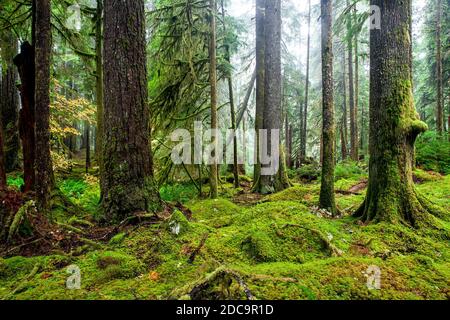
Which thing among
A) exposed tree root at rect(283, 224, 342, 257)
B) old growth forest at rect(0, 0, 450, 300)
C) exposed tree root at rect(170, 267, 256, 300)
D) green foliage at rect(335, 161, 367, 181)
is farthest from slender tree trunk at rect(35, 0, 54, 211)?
green foliage at rect(335, 161, 367, 181)

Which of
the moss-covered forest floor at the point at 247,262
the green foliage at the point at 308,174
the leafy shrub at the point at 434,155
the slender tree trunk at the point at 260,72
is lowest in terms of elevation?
the moss-covered forest floor at the point at 247,262

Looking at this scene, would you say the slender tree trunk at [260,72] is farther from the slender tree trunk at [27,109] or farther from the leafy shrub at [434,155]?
the leafy shrub at [434,155]

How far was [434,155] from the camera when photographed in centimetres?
1187

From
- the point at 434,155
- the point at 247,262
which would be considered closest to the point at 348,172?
the point at 434,155

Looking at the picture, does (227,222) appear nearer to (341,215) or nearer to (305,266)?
(305,266)

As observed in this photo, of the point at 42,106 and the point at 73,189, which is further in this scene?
the point at 73,189

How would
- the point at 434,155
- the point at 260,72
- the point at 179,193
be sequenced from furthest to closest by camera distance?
the point at 434,155 → the point at 260,72 → the point at 179,193

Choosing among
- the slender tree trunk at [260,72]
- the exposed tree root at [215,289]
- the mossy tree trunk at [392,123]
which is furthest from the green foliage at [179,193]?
the exposed tree root at [215,289]

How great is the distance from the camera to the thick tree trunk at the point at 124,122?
4160mm

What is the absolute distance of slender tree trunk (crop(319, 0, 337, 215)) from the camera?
484 centimetres

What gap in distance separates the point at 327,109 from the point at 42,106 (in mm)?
4688

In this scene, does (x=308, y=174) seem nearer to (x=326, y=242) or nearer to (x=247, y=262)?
(x=326, y=242)

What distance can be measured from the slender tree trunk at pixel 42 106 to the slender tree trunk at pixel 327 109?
4.55 metres
